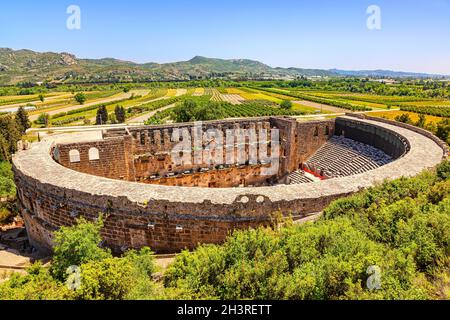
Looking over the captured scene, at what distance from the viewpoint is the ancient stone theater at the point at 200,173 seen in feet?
39.3

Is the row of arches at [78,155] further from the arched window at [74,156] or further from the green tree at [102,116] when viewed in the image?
the green tree at [102,116]

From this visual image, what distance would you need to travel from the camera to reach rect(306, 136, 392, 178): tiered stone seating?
23.0m

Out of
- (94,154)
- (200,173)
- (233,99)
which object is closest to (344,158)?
(200,173)

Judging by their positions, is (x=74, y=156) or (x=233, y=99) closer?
(x=74, y=156)

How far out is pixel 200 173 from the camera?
82.5ft

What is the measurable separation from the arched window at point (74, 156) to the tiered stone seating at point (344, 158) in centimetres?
1798

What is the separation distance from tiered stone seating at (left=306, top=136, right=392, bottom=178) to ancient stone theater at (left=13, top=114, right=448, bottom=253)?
9 centimetres

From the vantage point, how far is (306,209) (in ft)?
40.2

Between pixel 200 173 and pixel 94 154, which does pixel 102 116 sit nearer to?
pixel 200 173

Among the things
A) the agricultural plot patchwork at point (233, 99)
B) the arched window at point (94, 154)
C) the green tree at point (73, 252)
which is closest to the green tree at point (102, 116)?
the arched window at point (94, 154)

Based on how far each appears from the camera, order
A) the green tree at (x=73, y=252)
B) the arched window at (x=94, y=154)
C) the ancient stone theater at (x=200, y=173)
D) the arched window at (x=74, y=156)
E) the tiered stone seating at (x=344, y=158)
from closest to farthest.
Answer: the green tree at (x=73, y=252) → the ancient stone theater at (x=200, y=173) → the arched window at (x=74, y=156) → the arched window at (x=94, y=154) → the tiered stone seating at (x=344, y=158)

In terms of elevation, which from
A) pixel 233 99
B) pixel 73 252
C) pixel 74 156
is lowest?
pixel 73 252

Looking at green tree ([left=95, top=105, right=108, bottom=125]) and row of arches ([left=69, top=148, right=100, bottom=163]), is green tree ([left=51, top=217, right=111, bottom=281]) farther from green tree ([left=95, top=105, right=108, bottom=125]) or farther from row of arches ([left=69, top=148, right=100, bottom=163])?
green tree ([left=95, top=105, right=108, bottom=125])

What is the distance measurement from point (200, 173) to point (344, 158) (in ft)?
37.9
